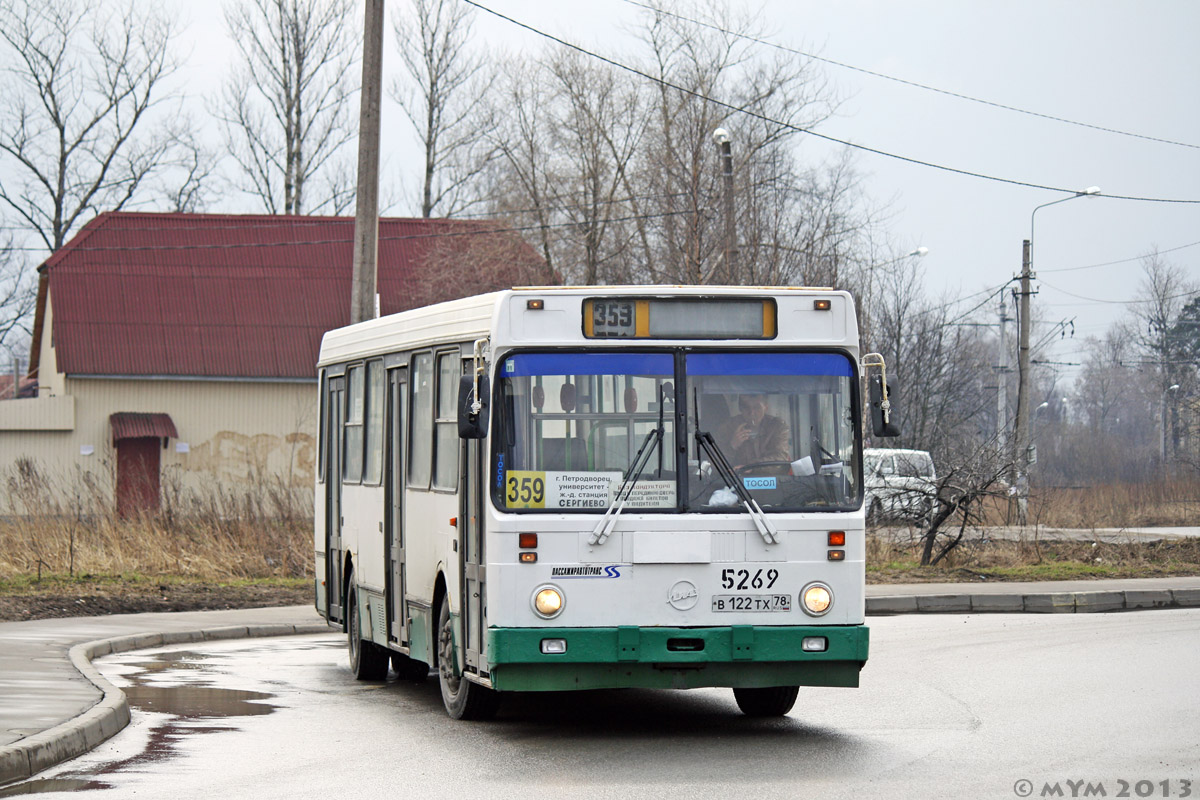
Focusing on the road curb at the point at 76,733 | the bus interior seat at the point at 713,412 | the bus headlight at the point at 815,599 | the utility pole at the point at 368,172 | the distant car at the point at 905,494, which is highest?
the utility pole at the point at 368,172

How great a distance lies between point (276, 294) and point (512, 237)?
7.82m

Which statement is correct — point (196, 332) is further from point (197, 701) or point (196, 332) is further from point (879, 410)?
point (879, 410)

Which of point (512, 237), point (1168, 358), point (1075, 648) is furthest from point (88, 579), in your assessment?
A: point (1168, 358)

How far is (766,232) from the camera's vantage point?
37125 millimetres

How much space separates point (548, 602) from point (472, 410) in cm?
122

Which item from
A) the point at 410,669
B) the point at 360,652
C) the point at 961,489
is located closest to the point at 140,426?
the point at 961,489

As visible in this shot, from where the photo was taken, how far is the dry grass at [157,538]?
21.7 metres

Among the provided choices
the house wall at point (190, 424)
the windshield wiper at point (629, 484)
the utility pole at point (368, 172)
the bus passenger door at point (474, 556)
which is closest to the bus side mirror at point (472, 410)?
the bus passenger door at point (474, 556)

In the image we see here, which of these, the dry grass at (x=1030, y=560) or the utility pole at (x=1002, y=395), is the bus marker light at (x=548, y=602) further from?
the utility pole at (x=1002, y=395)

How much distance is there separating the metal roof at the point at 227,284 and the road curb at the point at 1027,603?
24215mm

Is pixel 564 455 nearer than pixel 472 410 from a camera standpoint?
No

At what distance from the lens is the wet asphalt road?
26.8 ft

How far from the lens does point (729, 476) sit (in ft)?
31.6

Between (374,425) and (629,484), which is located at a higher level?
(374,425)
